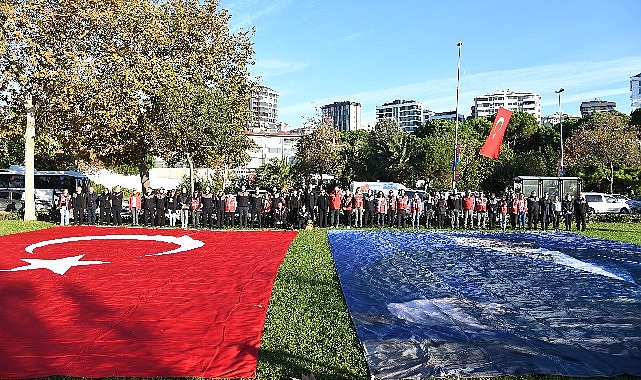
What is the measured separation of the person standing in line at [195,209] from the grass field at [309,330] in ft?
33.5

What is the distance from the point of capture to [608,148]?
4656 cm

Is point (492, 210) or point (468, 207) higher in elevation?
point (468, 207)

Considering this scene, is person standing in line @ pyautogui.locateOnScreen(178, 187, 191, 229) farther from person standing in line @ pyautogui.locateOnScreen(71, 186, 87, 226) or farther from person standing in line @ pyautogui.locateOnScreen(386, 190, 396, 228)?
person standing in line @ pyautogui.locateOnScreen(386, 190, 396, 228)

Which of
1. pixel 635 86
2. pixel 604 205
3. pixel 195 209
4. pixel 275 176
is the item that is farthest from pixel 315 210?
pixel 635 86

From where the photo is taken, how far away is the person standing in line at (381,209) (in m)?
22.9

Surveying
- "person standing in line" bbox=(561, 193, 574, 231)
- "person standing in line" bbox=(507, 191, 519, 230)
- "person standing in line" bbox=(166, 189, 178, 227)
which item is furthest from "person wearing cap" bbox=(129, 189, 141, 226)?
"person standing in line" bbox=(561, 193, 574, 231)

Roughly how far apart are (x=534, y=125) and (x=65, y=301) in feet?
229

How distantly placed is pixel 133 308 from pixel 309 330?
2948 mm

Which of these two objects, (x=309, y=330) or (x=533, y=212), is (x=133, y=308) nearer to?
(x=309, y=330)

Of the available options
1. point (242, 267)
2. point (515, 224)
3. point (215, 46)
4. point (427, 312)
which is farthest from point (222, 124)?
point (427, 312)

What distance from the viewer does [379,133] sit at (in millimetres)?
47812

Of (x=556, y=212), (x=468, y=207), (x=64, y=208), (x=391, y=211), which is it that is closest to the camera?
(x=64, y=208)

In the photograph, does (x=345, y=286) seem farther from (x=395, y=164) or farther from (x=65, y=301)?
(x=395, y=164)

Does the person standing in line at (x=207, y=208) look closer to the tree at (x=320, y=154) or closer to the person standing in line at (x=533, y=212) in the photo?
the person standing in line at (x=533, y=212)
